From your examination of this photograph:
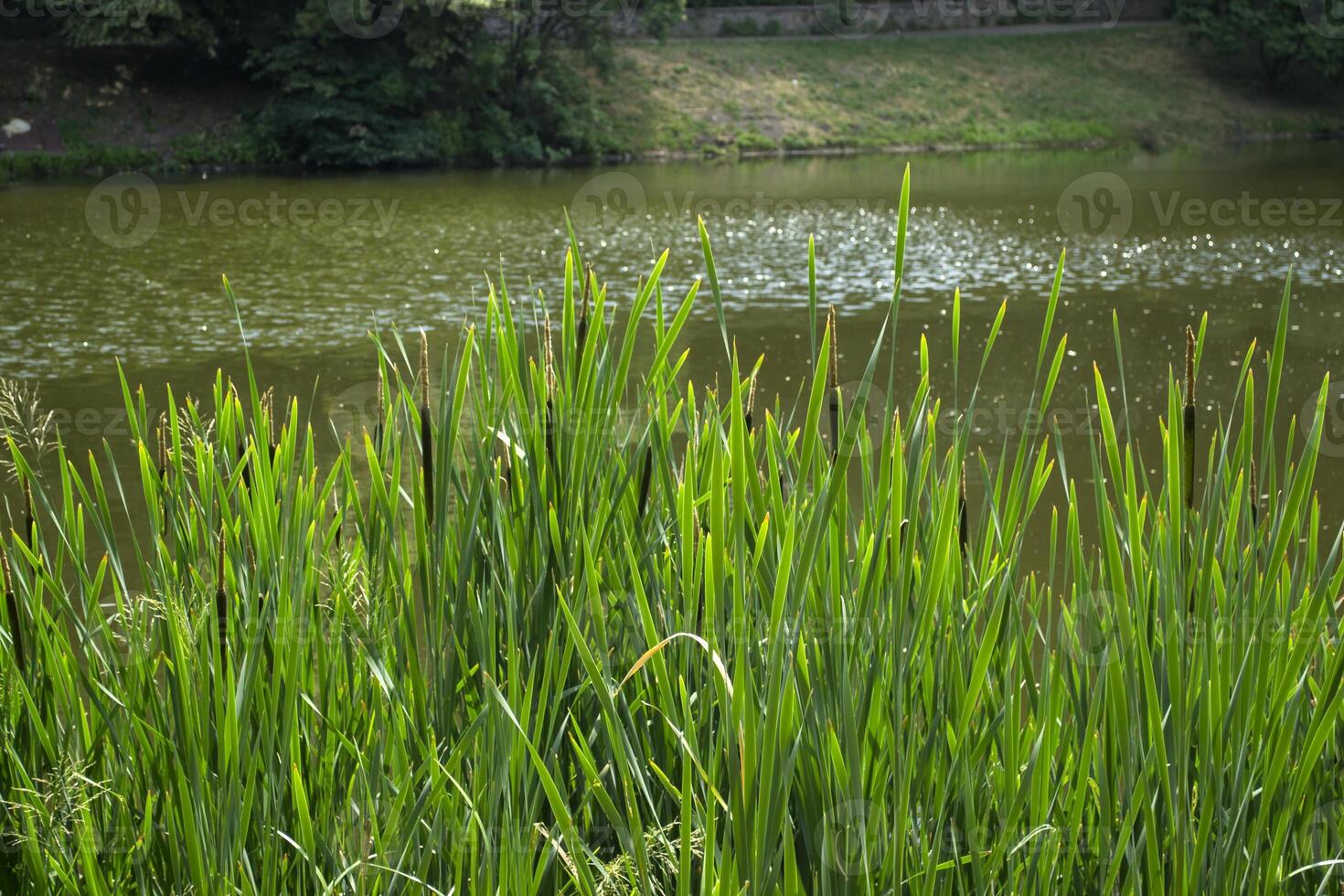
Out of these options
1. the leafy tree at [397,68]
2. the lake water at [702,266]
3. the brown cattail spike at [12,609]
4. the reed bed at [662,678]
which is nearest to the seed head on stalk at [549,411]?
the reed bed at [662,678]

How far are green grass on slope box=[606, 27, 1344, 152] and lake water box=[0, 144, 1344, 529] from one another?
13.8 ft

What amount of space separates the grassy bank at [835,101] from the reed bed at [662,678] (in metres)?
18.0

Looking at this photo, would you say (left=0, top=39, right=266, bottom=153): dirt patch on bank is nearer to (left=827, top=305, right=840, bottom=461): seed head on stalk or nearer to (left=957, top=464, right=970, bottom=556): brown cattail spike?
(left=957, top=464, right=970, bottom=556): brown cattail spike

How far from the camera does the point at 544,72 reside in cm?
2158

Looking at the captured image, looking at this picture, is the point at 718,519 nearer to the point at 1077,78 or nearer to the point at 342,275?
the point at 342,275

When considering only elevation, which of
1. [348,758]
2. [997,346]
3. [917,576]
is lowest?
[997,346]

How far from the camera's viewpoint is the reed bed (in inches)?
Result: 53.9

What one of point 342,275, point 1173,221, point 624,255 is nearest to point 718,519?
point 342,275

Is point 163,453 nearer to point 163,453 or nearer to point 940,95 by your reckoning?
point 163,453

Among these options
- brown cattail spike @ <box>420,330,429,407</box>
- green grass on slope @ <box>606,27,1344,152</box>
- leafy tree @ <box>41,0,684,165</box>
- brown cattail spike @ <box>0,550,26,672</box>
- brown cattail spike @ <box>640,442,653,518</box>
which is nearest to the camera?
brown cattail spike @ <box>420,330,429,407</box>

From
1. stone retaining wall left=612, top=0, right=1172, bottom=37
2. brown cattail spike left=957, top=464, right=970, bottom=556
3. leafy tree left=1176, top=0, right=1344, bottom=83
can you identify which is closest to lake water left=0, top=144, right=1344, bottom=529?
brown cattail spike left=957, top=464, right=970, bottom=556

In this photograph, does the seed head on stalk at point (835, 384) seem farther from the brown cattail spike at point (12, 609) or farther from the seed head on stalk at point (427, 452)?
the brown cattail spike at point (12, 609)

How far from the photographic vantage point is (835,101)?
25.0 meters

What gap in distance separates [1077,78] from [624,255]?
17.6 metres
